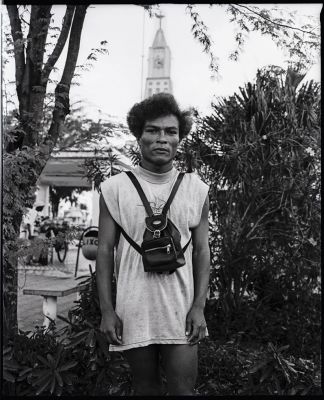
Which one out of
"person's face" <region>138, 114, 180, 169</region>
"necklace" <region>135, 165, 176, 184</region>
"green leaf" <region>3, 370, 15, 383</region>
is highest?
"person's face" <region>138, 114, 180, 169</region>

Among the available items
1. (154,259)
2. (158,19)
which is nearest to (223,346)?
(154,259)

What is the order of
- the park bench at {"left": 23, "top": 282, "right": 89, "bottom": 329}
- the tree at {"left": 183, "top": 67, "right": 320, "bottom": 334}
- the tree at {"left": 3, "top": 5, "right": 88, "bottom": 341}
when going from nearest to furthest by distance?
the tree at {"left": 3, "top": 5, "right": 88, "bottom": 341} < the park bench at {"left": 23, "top": 282, "right": 89, "bottom": 329} < the tree at {"left": 183, "top": 67, "right": 320, "bottom": 334}

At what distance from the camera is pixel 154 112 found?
2051 mm

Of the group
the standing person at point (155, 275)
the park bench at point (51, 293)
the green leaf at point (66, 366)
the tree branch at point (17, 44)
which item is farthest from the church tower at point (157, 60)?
the green leaf at point (66, 366)

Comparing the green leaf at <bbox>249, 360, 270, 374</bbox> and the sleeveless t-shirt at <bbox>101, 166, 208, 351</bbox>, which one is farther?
the green leaf at <bbox>249, 360, 270, 374</bbox>

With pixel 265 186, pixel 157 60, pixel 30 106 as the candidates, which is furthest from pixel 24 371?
pixel 157 60

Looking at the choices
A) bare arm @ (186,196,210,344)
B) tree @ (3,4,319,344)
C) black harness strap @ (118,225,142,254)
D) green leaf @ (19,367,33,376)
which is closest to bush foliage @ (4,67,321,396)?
tree @ (3,4,319,344)

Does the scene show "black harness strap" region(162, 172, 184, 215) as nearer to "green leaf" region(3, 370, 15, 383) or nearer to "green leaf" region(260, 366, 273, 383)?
"green leaf" region(260, 366, 273, 383)

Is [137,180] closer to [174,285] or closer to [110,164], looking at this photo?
[174,285]

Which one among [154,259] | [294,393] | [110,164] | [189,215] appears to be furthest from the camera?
[110,164]

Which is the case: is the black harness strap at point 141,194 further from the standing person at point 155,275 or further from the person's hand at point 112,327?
the person's hand at point 112,327

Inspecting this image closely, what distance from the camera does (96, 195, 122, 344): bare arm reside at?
1.89m

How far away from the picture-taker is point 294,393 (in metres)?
2.46

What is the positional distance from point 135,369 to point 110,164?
250cm
